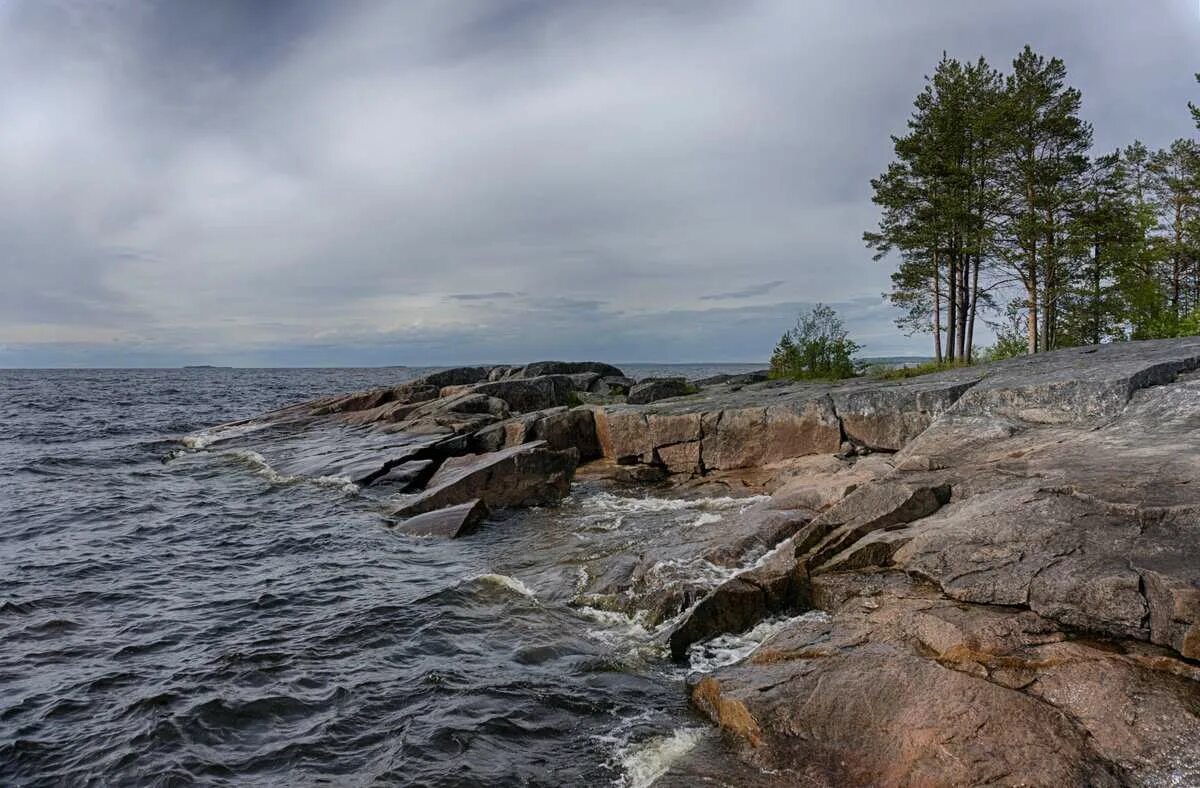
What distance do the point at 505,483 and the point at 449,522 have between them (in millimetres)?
2925

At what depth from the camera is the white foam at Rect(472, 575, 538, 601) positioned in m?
13.1

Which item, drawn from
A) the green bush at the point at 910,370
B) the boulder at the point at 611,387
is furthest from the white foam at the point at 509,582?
the boulder at the point at 611,387

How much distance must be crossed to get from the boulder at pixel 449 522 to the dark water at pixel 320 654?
0.52 m

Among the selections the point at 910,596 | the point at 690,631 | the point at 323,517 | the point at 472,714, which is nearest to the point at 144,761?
the point at 472,714

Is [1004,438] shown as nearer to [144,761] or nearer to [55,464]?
[144,761]

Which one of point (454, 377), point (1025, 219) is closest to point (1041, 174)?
point (1025, 219)

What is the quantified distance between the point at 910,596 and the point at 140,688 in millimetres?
10842

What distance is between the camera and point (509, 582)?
13.7m

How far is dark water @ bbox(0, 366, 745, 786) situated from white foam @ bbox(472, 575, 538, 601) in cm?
6

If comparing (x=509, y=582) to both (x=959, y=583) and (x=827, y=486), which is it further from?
(x=959, y=583)

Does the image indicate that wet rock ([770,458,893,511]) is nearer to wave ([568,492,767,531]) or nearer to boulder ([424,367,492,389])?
wave ([568,492,767,531])

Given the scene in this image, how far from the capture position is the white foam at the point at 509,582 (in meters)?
13.1

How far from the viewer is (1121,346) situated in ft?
62.2

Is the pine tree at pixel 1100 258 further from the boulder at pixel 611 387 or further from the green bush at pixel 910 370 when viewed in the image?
the boulder at pixel 611 387
